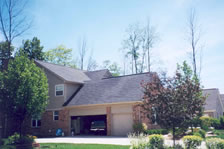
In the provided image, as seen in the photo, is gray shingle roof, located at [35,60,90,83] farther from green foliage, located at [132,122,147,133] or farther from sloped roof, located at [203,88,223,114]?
sloped roof, located at [203,88,223,114]

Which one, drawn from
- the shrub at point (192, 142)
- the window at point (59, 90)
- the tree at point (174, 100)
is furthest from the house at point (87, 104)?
the shrub at point (192, 142)

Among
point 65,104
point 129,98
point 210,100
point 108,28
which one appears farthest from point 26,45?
point 210,100

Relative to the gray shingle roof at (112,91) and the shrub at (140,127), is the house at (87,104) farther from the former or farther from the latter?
the shrub at (140,127)

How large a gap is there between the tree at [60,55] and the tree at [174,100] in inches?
1631

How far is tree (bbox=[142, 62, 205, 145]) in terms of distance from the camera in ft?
35.9

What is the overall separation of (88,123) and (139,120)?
9342mm

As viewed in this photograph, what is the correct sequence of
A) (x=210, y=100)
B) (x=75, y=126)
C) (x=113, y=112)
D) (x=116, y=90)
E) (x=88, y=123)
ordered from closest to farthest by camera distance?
(x=113, y=112), (x=116, y=90), (x=75, y=126), (x=88, y=123), (x=210, y=100)

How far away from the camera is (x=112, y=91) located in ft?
78.2

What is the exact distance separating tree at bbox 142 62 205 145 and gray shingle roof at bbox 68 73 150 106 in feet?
28.8

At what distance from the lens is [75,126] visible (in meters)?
25.8

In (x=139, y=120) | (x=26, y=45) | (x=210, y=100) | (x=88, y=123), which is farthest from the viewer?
(x=26, y=45)

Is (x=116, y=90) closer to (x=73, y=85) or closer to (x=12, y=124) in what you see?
(x=73, y=85)

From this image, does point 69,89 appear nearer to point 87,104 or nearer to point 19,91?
point 87,104

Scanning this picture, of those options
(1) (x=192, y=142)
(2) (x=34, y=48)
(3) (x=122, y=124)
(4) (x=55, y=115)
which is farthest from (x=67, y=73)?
(1) (x=192, y=142)
